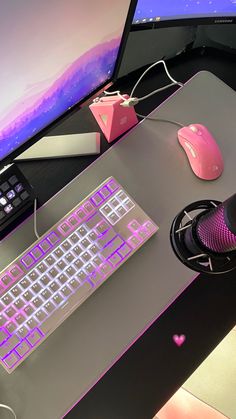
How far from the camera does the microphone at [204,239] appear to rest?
58 centimetres

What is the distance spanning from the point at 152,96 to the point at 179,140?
12 centimetres

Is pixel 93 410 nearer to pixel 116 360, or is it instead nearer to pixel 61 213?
pixel 116 360

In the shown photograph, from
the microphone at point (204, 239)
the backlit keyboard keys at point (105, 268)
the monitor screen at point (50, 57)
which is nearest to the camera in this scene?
the monitor screen at point (50, 57)

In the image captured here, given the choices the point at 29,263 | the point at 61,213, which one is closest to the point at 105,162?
the point at 61,213

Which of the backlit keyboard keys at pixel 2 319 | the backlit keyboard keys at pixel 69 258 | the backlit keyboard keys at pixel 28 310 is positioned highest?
the backlit keyboard keys at pixel 69 258

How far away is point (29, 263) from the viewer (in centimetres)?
66

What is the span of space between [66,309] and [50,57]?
1.20 feet

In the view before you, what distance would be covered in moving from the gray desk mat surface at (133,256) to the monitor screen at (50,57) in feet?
0.44

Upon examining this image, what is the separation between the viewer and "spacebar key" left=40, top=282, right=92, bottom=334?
644 mm

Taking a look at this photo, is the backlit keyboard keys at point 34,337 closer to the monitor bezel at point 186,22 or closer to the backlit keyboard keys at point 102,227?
the backlit keyboard keys at point 102,227

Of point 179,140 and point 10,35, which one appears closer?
point 10,35

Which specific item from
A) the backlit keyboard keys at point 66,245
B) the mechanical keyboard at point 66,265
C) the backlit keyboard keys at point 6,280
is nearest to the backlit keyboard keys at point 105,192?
the mechanical keyboard at point 66,265

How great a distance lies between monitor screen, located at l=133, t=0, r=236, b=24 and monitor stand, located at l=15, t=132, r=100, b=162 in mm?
215

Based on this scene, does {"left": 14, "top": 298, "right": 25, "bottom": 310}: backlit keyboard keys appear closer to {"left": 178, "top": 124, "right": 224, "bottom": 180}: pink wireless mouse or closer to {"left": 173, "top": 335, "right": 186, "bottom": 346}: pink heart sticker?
{"left": 173, "top": 335, "right": 186, "bottom": 346}: pink heart sticker
